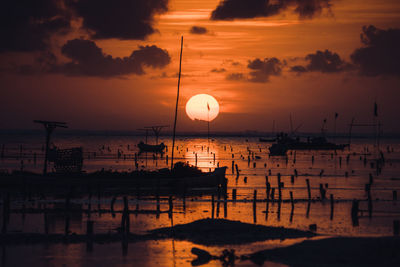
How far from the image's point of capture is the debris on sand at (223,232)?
2795cm

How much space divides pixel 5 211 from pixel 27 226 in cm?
199

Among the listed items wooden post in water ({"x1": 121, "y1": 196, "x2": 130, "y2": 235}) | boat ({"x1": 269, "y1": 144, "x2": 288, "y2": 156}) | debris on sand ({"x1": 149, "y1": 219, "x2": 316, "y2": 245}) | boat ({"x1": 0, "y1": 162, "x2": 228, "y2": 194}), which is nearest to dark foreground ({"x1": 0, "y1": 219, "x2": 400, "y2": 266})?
debris on sand ({"x1": 149, "y1": 219, "x2": 316, "y2": 245})

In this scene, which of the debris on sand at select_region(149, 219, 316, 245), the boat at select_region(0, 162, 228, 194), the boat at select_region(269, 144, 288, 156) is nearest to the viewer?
the debris on sand at select_region(149, 219, 316, 245)

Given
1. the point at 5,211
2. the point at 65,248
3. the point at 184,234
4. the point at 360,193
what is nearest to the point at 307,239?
the point at 184,234

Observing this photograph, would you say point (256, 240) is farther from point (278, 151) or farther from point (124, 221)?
point (278, 151)

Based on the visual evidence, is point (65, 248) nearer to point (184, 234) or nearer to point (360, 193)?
point (184, 234)

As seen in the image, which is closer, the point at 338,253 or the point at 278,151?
the point at 338,253

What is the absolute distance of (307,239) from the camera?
2812 cm

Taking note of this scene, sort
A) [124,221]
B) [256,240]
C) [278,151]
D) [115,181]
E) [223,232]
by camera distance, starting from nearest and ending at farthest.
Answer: [256,240] < [223,232] < [124,221] < [115,181] < [278,151]

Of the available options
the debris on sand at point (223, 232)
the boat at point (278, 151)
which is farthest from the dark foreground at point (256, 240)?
the boat at point (278, 151)

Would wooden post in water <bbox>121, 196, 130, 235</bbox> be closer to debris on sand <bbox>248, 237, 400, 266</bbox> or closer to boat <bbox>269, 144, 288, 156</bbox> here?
debris on sand <bbox>248, 237, 400, 266</bbox>

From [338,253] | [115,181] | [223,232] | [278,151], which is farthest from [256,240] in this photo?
[278,151]

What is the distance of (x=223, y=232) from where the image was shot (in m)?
29.1

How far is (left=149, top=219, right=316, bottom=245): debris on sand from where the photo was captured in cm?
2795
